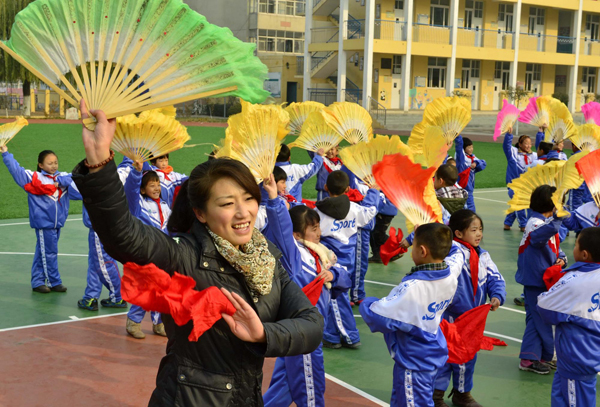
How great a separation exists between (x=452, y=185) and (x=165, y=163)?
376 centimetres

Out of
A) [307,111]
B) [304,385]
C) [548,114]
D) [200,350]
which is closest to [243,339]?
[200,350]

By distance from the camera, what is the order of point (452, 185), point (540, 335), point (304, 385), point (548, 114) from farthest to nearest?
point (548, 114) → point (452, 185) → point (540, 335) → point (304, 385)

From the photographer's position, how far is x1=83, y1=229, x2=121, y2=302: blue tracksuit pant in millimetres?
7809

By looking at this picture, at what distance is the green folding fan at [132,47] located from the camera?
250cm

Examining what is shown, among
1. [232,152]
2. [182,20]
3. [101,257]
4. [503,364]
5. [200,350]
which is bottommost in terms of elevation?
[503,364]

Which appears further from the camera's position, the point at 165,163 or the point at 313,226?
the point at 165,163

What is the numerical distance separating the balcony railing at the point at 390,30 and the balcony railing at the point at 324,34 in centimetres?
486

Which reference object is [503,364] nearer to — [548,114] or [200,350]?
[200,350]

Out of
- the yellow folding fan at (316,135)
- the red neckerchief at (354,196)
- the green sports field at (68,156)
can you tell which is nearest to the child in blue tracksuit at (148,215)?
the red neckerchief at (354,196)

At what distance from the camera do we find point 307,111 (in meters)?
11.6

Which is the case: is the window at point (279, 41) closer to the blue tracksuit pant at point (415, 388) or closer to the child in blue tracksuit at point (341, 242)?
the child in blue tracksuit at point (341, 242)

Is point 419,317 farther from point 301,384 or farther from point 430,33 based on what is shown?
point 430,33

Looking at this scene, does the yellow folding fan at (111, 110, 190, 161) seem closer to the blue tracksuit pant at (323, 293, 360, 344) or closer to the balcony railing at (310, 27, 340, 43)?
the blue tracksuit pant at (323, 293, 360, 344)

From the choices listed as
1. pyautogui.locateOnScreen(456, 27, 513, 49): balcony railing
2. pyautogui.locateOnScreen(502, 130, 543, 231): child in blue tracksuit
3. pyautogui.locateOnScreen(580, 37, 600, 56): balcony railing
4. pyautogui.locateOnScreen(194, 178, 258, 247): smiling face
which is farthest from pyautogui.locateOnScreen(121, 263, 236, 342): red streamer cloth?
pyautogui.locateOnScreen(580, 37, 600, 56): balcony railing
